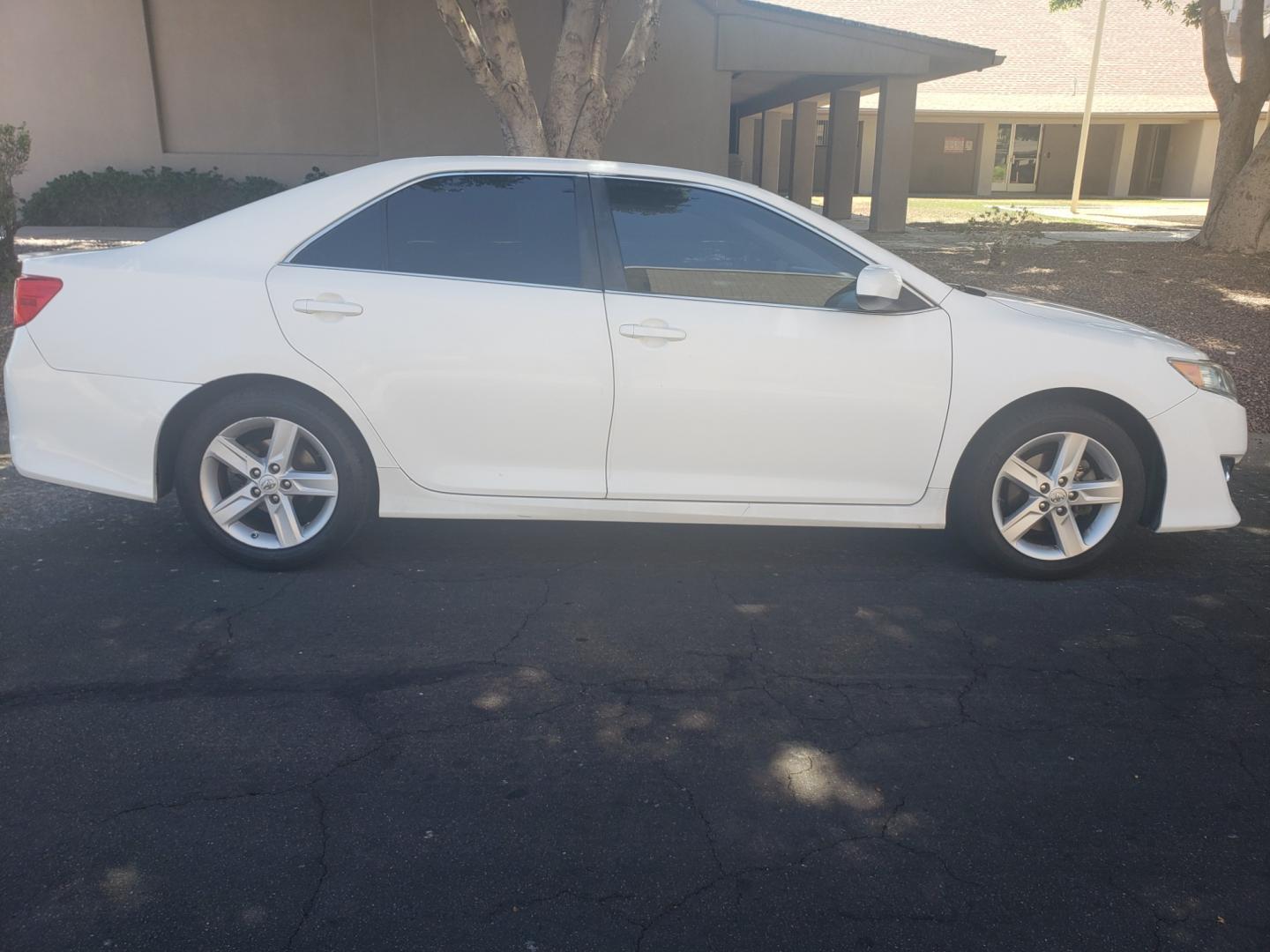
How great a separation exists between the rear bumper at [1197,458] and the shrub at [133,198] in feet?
50.4

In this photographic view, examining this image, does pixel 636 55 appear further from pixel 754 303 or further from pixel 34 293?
pixel 34 293

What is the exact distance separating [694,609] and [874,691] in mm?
913

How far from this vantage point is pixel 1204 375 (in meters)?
4.78

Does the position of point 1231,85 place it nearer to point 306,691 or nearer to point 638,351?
point 638,351

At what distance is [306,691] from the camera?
12.1 feet

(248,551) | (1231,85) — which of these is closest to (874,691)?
(248,551)

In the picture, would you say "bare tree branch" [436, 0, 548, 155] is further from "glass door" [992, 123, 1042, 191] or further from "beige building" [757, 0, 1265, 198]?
"glass door" [992, 123, 1042, 191]

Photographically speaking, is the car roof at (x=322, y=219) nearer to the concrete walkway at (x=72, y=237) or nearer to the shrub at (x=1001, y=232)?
the concrete walkway at (x=72, y=237)

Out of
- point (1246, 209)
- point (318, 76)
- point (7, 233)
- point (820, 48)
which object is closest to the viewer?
point (7, 233)

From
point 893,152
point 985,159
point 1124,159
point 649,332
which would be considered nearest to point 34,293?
point 649,332

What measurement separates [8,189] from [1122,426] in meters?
9.60

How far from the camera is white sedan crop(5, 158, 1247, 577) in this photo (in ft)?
14.7

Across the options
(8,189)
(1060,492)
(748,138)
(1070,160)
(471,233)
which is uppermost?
(748,138)

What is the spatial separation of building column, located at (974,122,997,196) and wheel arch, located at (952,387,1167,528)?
35454mm
